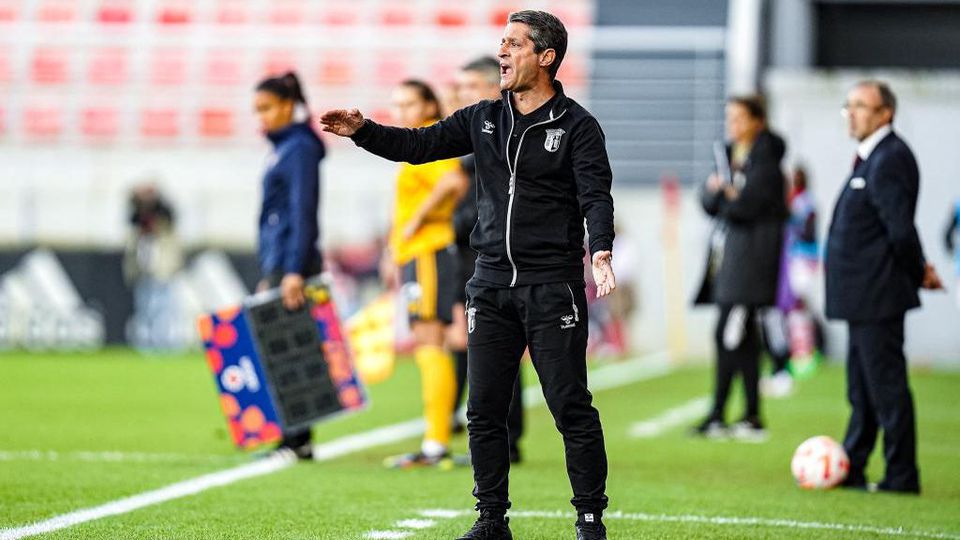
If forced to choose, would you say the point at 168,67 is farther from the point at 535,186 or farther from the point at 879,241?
the point at 535,186

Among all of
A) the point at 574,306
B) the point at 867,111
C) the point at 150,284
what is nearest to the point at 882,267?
the point at 867,111

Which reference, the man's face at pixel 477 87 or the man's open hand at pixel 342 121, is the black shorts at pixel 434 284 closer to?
the man's face at pixel 477 87

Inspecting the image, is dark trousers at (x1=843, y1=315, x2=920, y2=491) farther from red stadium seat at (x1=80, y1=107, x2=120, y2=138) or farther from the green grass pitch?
red stadium seat at (x1=80, y1=107, x2=120, y2=138)

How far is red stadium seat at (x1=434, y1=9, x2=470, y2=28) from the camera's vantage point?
78.1 feet

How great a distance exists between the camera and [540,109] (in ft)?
17.6

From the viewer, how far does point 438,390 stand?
26.5 feet

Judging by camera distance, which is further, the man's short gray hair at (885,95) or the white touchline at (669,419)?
the white touchline at (669,419)

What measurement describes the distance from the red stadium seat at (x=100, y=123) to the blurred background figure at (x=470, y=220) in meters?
15.3

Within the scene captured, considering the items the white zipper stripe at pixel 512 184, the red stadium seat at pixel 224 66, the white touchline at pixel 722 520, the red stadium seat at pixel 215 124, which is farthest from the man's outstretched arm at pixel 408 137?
the red stadium seat at pixel 224 66

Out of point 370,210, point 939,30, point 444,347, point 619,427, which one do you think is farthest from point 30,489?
point 939,30

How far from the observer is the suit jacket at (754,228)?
10117 mm

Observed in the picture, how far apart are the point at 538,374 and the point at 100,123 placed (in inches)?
736

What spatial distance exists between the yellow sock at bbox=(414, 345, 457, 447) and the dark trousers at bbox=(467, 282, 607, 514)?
2.55m

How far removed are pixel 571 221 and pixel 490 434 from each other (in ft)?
2.40
